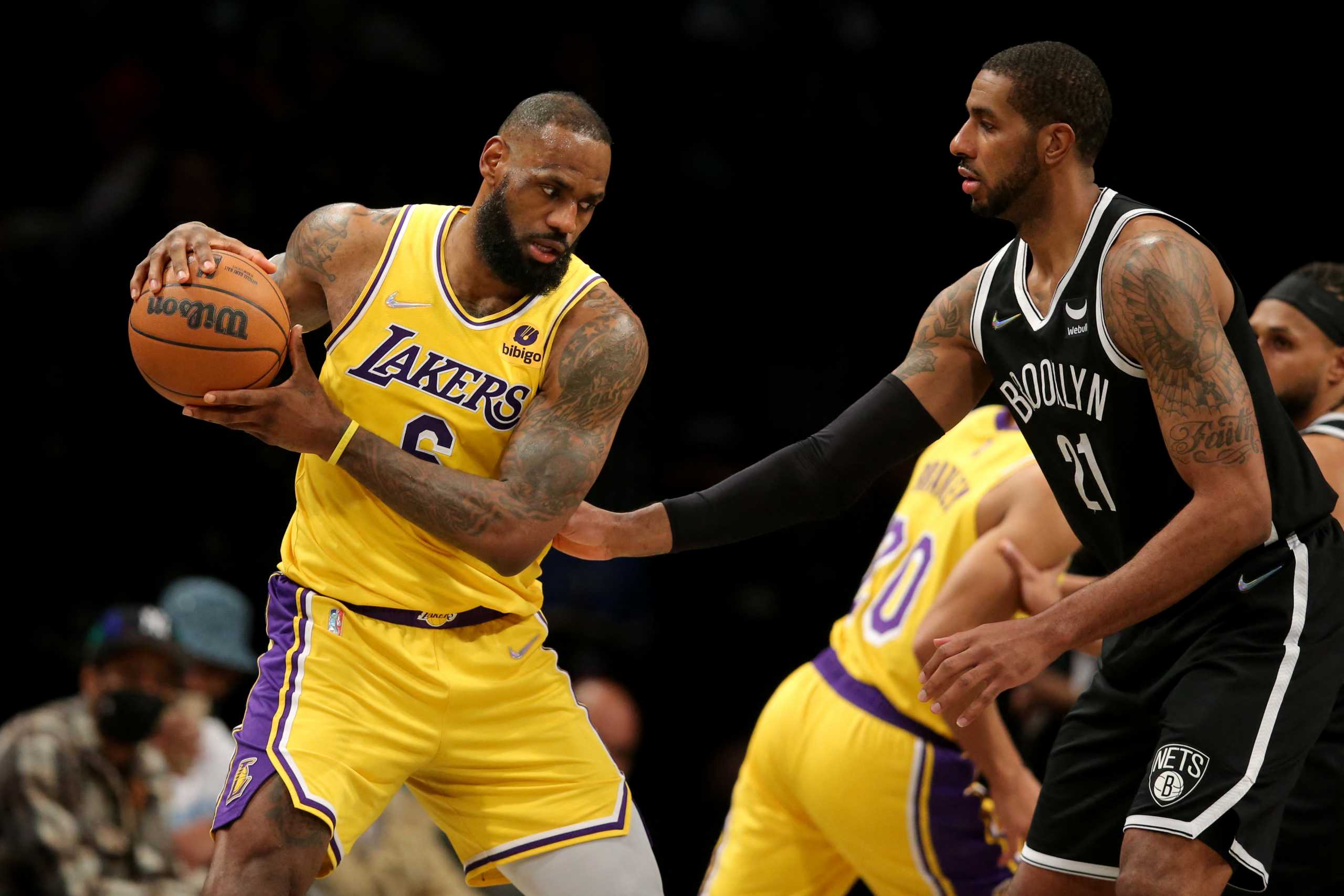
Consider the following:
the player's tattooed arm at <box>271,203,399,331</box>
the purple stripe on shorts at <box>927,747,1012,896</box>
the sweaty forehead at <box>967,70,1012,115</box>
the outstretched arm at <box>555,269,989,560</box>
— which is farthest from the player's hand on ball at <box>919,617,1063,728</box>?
the player's tattooed arm at <box>271,203,399,331</box>

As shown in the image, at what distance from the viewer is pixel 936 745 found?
15.7 feet

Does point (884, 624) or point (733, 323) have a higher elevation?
point (733, 323)

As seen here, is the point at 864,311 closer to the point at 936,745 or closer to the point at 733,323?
the point at 733,323

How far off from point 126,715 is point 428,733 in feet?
8.67

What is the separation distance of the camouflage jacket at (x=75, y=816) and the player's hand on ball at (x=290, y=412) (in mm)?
2816

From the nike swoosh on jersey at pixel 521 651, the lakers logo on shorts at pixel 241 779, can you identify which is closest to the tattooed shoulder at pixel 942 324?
the nike swoosh on jersey at pixel 521 651

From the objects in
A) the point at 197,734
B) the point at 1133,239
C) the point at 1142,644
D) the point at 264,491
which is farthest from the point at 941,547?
the point at 264,491

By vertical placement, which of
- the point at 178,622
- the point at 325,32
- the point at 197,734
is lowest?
the point at 197,734

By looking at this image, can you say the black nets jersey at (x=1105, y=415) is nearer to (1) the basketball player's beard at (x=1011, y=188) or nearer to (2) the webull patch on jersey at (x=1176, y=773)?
(1) the basketball player's beard at (x=1011, y=188)

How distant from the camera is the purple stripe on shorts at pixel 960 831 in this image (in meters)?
4.75

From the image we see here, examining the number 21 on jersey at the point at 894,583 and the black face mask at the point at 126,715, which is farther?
the black face mask at the point at 126,715

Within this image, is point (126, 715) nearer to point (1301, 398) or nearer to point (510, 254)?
point (510, 254)

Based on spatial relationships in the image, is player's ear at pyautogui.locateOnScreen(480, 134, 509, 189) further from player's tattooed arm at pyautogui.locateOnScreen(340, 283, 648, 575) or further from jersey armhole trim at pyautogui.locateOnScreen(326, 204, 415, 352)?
player's tattooed arm at pyautogui.locateOnScreen(340, 283, 648, 575)

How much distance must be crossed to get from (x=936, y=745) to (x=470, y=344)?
200 cm
